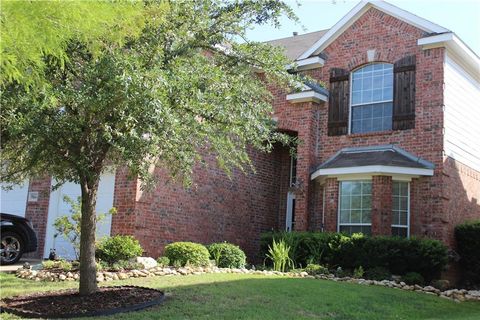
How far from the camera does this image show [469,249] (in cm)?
1490

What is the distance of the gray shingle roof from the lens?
1514cm

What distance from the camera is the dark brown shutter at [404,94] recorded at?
1579 cm

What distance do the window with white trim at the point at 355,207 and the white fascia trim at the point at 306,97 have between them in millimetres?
2874

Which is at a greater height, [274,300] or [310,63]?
[310,63]

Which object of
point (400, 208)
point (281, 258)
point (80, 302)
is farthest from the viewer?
point (400, 208)

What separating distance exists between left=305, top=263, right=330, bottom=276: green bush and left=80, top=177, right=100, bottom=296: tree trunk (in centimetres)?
651

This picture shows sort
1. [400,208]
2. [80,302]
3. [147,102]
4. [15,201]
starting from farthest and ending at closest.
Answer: [15,201] → [400,208] → [80,302] → [147,102]

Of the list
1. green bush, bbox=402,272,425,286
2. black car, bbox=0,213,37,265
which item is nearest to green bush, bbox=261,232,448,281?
green bush, bbox=402,272,425,286

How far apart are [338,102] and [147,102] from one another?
11.7 meters

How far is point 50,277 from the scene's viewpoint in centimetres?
1064

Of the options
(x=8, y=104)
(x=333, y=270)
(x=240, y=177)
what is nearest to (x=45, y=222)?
(x=240, y=177)

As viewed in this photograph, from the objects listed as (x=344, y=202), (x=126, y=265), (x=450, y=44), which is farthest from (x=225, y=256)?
(x=450, y=44)

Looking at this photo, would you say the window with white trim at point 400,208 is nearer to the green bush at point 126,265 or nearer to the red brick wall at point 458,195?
the red brick wall at point 458,195

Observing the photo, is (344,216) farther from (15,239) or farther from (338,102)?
(15,239)
